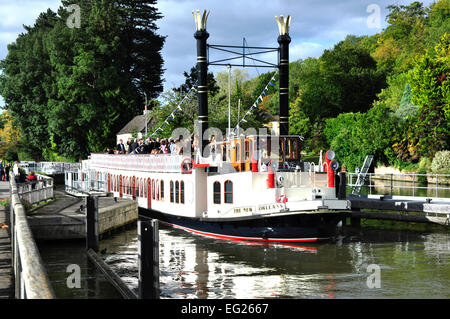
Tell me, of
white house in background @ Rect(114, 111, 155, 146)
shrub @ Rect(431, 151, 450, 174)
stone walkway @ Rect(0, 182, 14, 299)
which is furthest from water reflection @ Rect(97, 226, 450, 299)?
white house in background @ Rect(114, 111, 155, 146)

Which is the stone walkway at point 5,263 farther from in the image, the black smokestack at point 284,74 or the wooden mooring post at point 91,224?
the black smokestack at point 284,74

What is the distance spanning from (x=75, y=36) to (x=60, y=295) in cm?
6023

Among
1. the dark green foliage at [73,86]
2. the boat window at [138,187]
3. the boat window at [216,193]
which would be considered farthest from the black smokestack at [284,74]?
the dark green foliage at [73,86]

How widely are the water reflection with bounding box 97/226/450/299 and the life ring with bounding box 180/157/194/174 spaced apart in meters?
3.24

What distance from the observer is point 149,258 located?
43.1 feet

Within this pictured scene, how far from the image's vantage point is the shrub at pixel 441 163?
171 feet

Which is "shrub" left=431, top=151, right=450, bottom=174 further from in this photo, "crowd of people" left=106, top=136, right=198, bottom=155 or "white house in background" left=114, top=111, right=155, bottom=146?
"white house in background" left=114, top=111, right=155, bottom=146

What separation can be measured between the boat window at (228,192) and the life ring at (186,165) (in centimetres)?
308

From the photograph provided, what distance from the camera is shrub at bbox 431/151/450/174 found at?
5219 centimetres

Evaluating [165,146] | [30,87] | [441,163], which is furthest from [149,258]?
[30,87]

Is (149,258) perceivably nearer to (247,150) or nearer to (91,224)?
(91,224)

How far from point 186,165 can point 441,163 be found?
113ft
